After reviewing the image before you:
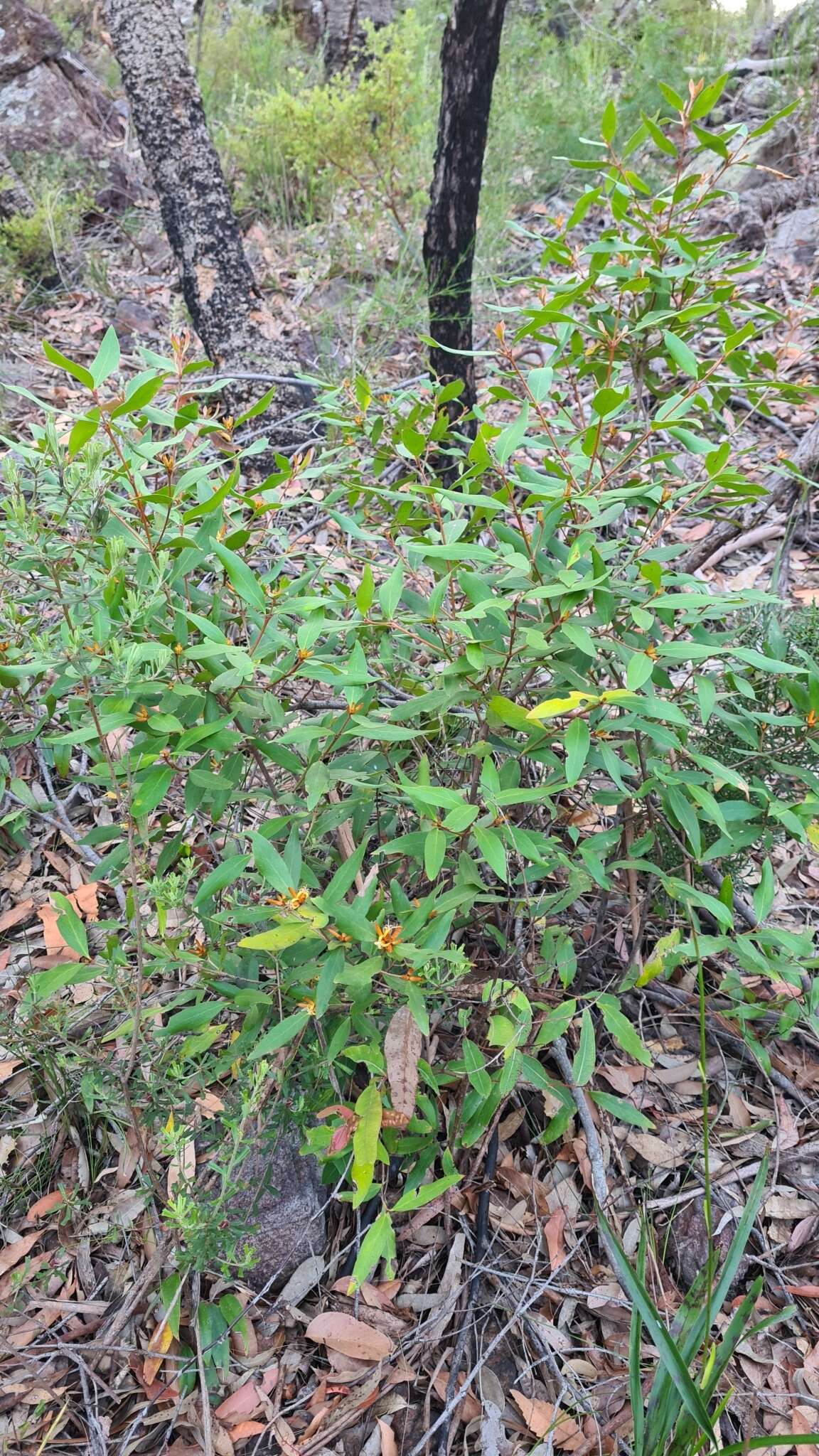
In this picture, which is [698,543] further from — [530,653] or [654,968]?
[654,968]

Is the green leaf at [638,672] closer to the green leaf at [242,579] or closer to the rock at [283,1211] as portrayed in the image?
the green leaf at [242,579]

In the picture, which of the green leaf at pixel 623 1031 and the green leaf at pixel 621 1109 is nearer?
the green leaf at pixel 623 1031

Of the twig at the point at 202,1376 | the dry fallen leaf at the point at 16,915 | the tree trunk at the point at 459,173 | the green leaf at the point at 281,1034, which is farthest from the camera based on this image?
the tree trunk at the point at 459,173

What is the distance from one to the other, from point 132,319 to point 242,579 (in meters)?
3.82

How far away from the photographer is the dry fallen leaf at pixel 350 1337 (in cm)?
140

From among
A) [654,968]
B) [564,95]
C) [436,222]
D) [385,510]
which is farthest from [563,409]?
[564,95]

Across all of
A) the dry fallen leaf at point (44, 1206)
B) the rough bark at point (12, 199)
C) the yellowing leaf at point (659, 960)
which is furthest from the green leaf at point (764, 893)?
the rough bark at point (12, 199)

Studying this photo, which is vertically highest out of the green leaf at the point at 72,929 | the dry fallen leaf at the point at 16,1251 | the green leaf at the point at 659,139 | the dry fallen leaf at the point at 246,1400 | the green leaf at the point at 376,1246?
the green leaf at the point at 659,139

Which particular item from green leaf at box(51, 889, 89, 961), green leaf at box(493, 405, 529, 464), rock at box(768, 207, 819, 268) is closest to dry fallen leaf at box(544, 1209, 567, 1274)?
green leaf at box(51, 889, 89, 961)

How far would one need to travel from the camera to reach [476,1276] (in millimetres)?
1425

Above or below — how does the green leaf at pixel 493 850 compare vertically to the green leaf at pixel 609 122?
below

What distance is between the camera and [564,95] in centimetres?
592

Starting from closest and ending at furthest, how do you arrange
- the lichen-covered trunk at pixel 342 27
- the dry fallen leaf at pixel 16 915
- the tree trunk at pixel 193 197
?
the dry fallen leaf at pixel 16 915 < the tree trunk at pixel 193 197 < the lichen-covered trunk at pixel 342 27

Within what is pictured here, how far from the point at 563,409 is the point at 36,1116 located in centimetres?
166
